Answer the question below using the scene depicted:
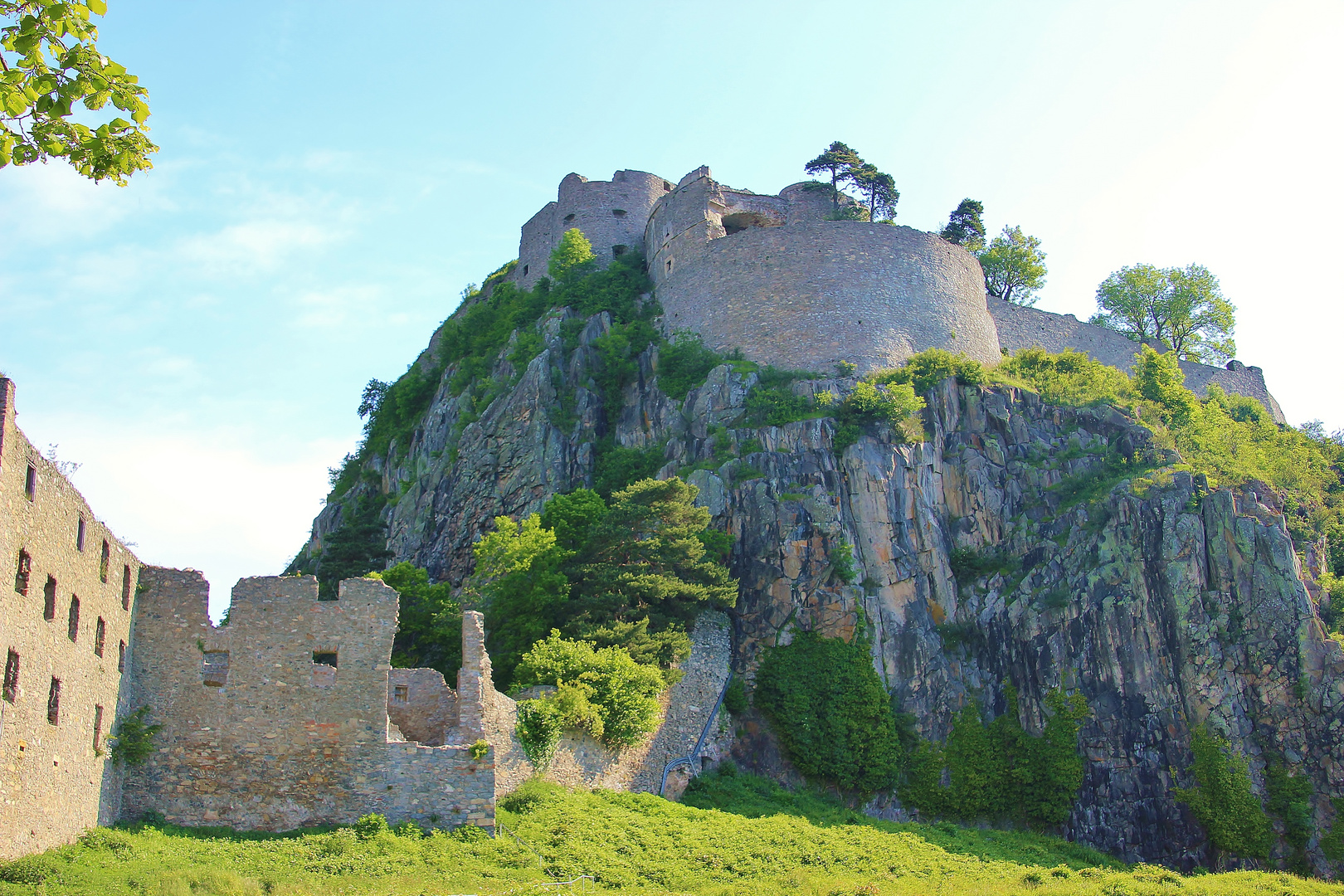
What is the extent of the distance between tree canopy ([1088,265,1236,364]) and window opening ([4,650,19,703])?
64.3 meters

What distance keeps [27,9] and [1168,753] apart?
35.8 meters

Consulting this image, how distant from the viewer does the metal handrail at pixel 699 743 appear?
31.4 meters

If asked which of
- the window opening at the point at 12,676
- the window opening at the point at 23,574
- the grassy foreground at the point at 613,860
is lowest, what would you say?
the grassy foreground at the point at 613,860

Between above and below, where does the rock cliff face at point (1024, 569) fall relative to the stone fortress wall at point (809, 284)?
below

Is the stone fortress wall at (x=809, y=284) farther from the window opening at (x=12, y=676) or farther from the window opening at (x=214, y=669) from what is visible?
the window opening at (x=12, y=676)

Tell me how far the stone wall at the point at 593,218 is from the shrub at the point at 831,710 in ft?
89.8

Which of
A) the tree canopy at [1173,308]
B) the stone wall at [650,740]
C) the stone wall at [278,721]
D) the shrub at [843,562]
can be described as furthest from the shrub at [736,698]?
the tree canopy at [1173,308]

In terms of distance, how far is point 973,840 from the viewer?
A: 32.8 metres

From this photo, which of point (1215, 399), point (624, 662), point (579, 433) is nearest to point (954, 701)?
point (624, 662)

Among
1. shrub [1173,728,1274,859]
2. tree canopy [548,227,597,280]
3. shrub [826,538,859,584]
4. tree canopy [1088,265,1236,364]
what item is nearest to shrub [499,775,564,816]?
shrub [826,538,859,584]

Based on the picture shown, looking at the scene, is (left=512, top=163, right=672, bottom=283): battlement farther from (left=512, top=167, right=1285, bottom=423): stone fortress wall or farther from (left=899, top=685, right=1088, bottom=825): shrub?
(left=899, top=685, right=1088, bottom=825): shrub

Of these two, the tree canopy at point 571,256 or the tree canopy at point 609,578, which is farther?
the tree canopy at point 571,256

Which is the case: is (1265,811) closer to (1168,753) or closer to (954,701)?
(1168,753)

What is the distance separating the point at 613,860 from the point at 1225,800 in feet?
68.0
